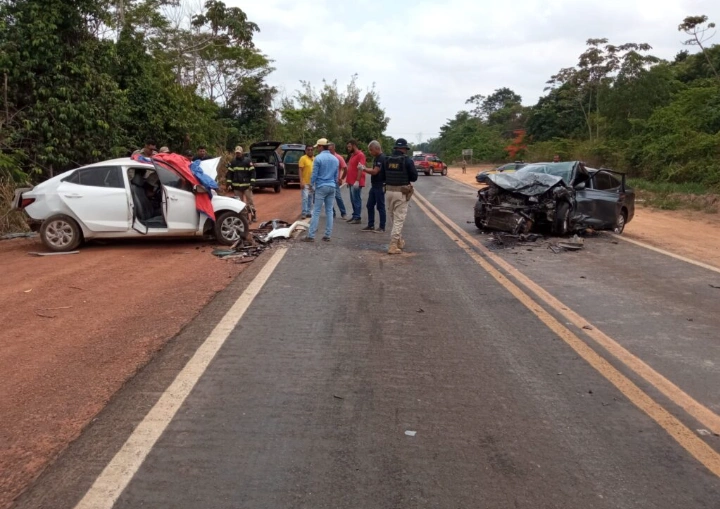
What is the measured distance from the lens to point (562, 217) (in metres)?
12.0

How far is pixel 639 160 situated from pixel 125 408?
31.1 m

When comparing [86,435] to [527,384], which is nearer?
[86,435]

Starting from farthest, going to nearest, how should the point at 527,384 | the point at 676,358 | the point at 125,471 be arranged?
the point at 676,358 < the point at 527,384 < the point at 125,471

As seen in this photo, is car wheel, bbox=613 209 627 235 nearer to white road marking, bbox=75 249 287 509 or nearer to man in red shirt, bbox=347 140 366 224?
man in red shirt, bbox=347 140 366 224

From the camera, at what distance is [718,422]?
4008mm

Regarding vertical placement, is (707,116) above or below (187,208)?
above

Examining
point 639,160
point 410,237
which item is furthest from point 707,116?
point 410,237

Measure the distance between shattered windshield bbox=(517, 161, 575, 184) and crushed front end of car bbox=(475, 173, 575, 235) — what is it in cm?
69

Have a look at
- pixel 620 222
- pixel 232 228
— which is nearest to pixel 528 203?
pixel 620 222

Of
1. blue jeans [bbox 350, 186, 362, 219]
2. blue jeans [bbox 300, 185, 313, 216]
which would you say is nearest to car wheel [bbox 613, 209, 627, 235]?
blue jeans [bbox 350, 186, 362, 219]

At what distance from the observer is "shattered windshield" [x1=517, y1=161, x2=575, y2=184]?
12789 mm

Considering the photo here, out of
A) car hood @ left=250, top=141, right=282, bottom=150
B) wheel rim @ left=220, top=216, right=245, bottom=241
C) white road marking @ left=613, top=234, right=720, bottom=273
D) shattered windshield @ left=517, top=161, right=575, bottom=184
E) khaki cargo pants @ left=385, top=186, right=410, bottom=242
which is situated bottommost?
white road marking @ left=613, top=234, right=720, bottom=273

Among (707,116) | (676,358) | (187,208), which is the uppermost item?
(707,116)

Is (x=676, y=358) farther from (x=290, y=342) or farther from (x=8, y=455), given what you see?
(x=8, y=455)
